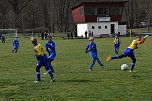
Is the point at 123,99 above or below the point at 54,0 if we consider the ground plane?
below

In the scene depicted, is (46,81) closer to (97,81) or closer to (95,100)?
(97,81)

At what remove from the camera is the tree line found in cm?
10681

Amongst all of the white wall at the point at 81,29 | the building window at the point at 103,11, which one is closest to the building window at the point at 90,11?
the building window at the point at 103,11

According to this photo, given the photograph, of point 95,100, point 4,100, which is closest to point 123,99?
point 95,100

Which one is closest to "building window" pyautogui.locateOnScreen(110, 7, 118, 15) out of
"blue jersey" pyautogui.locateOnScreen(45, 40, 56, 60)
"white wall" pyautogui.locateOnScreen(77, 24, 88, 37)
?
"white wall" pyautogui.locateOnScreen(77, 24, 88, 37)

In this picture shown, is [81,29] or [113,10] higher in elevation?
[113,10]

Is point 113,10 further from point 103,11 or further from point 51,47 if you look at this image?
point 51,47

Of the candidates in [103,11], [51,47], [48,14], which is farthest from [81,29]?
[51,47]

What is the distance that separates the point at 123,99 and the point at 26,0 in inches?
3903

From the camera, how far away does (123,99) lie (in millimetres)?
11320

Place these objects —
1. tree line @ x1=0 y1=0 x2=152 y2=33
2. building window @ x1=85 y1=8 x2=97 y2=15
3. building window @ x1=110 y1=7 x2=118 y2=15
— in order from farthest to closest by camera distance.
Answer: tree line @ x1=0 y1=0 x2=152 y2=33 < building window @ x1=110 y1=7 x2=118 y2=15 < building window @ x1=85 y1=8 x2=97 y2=15

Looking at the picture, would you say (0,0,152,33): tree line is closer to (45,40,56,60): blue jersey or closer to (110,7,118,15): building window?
(110,7,118,15): building window

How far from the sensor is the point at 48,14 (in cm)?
11544

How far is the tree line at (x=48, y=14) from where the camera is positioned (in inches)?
4205
